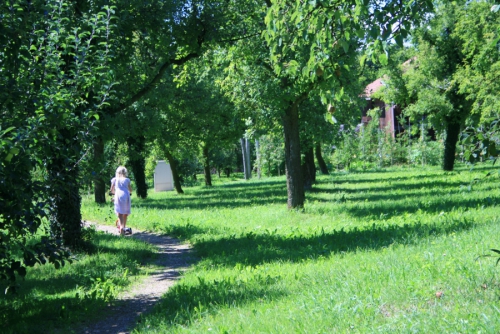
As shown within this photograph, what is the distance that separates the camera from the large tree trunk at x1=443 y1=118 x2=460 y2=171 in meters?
32.2

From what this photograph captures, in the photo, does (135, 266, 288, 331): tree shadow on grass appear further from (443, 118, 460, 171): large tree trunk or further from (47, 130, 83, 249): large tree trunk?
(443, 118, 460, 171): large tree trunk

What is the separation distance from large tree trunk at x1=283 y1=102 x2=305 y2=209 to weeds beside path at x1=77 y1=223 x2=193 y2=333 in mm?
4397

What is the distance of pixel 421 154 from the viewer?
45875mm

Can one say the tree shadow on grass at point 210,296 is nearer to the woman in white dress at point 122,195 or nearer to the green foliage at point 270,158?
the woman in white dress at point 122,195

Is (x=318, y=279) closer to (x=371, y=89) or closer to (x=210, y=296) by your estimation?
(x=210, y=296)

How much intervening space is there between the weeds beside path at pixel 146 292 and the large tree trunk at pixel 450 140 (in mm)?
23322

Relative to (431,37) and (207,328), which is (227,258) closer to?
(207,328)

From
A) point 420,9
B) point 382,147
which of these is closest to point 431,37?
point 382,147

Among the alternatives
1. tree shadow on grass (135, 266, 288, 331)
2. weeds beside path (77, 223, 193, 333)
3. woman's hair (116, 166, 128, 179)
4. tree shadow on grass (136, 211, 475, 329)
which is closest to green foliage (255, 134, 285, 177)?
woman's hair (116, 166, 128, 179)

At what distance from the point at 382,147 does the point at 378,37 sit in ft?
151

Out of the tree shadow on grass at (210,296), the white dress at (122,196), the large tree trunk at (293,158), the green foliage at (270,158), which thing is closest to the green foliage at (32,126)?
the tree shadow on grass at (210,296)

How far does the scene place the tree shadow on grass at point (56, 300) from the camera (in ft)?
23.0

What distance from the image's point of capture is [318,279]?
7270 millimetres

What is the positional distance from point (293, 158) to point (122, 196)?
198 inches
